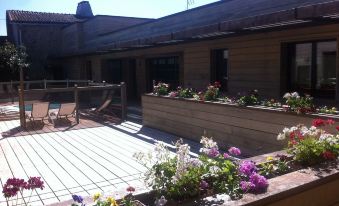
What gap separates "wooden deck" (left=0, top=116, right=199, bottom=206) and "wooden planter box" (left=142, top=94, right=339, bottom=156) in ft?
1.36

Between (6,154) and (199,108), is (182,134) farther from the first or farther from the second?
(6,154)

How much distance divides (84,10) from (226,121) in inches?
1127

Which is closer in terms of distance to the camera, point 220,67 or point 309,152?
point 309,152

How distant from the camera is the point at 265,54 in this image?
8938 mm

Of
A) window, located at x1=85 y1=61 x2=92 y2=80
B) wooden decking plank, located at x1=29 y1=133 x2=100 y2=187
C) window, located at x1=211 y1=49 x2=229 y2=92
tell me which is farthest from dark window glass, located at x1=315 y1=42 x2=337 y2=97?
window, located at x1=85 y1=61 x2=92 y2=80

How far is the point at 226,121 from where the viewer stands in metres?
7.33

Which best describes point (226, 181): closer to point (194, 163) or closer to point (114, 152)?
point (194, 163)

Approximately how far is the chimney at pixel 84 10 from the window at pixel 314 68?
2743cm

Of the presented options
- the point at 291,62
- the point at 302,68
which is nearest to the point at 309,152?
the point at 302,68

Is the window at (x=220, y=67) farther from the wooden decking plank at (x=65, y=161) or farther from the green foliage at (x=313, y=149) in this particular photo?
the green foliage at (x=313, y=149)

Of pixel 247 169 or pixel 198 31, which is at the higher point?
pixel 198 31

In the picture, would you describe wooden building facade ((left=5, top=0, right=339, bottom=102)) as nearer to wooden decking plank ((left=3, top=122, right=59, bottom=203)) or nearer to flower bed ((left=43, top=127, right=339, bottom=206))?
flower bed ((left=43, top=127, right=339, bottom=206))

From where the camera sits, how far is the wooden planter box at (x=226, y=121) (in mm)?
6062

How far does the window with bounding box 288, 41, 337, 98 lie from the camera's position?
25.1 feet
